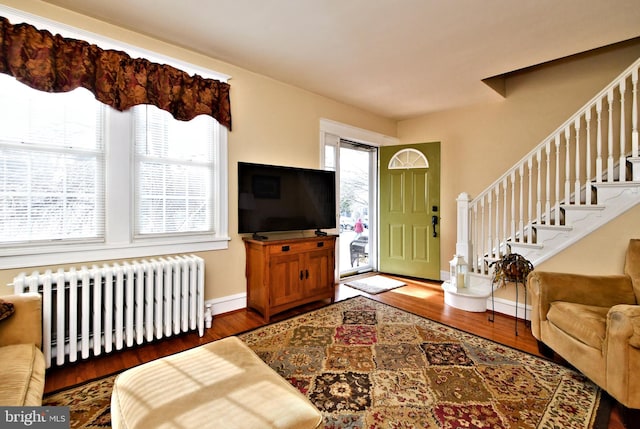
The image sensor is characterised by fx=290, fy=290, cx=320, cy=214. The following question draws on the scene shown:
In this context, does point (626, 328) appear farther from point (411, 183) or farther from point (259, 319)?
point (411, 183)

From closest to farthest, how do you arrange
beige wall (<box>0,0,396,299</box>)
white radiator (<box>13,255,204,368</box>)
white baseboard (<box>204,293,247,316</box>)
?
white radiator (<box>13,255,204,368</box>) < beige wall (<box>0,0,396,299</box>) < white baseboard (<box>204,293,247,316</box>)

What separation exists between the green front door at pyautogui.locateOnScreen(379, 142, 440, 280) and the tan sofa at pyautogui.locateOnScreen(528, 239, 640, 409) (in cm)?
218

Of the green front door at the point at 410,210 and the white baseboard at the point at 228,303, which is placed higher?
the green front door at the point at 410,210

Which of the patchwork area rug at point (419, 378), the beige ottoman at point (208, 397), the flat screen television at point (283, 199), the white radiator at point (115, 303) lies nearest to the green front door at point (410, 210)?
the flat screen television at point (283, 199)

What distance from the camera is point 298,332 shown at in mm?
2564

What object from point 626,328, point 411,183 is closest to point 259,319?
point 626,328

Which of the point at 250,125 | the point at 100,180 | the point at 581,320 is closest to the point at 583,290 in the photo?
the point at 581,320

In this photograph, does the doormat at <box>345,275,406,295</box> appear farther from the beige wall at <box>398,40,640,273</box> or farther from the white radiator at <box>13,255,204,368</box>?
the white radiator at <box>13,255,204,368</box>

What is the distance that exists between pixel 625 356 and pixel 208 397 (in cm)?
201

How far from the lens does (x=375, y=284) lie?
4176 millimetres

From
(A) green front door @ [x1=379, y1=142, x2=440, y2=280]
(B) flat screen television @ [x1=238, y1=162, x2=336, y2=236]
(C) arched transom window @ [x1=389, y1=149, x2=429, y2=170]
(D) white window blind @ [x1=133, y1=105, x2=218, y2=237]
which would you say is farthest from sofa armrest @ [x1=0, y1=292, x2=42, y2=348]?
(C) arched transom window @ [x1=389, y1=149, x2=429, y2=170]

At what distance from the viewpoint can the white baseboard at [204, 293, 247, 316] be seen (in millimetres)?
2951

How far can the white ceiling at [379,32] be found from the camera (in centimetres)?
214

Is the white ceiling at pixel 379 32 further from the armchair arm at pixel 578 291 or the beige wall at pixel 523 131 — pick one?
the armchair arm at pixel 578 291
